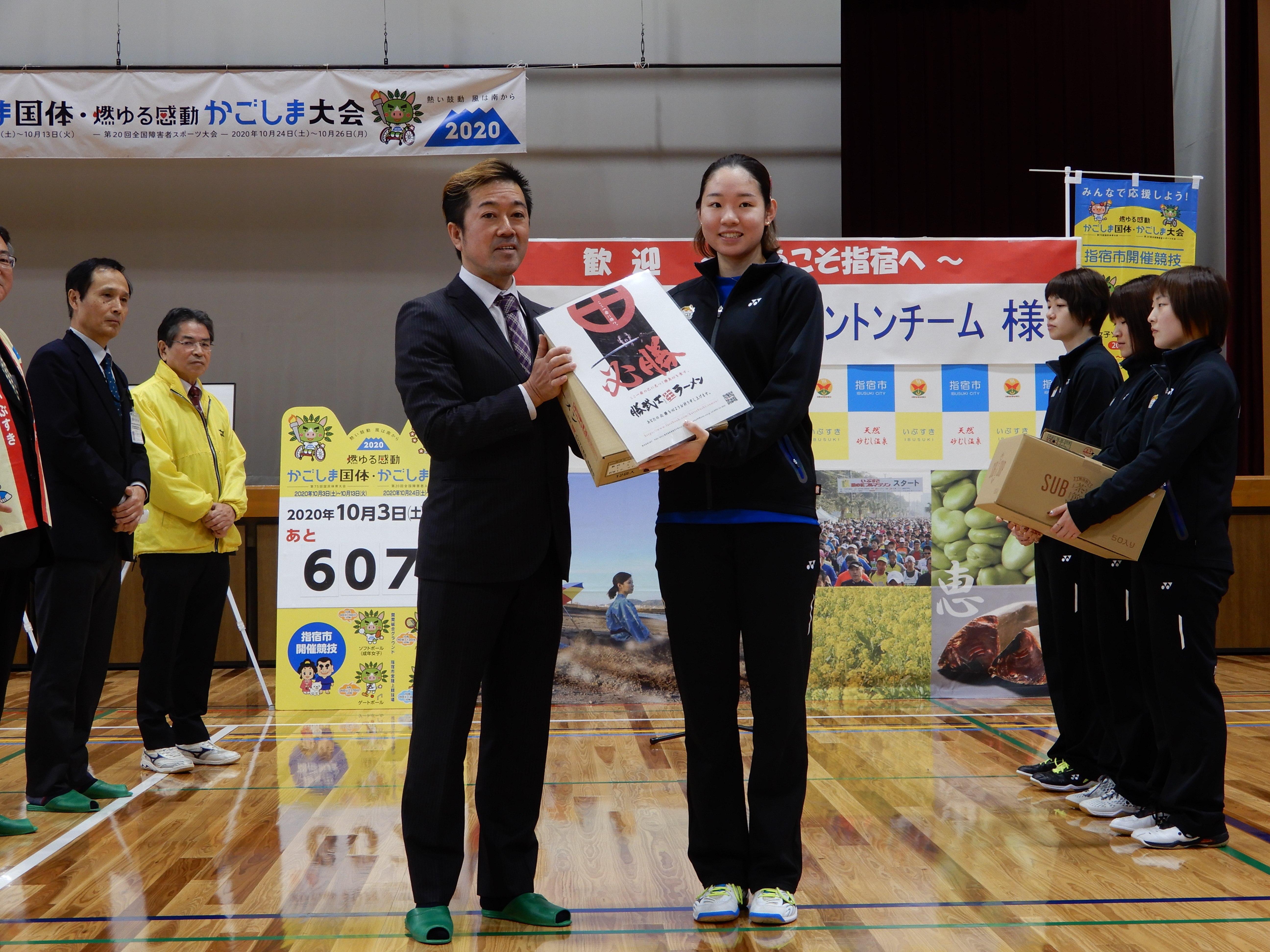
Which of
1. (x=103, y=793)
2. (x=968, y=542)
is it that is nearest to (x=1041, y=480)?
(x=968, y=542)

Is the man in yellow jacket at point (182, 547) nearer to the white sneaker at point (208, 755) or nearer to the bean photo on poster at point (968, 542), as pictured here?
the white sneaker at point (208, 755)

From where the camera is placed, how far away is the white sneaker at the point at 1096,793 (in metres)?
3.05

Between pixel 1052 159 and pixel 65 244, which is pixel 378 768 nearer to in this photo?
pixel 65 244

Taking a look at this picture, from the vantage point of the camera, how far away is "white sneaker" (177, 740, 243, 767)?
3752mm

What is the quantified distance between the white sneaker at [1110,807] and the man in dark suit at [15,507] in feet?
9.77

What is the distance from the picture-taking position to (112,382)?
134 inches

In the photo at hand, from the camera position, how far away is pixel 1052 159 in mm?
6688

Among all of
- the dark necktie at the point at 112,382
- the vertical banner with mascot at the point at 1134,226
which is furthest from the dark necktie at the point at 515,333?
the vertical banner with mascot at the point at 1134,226

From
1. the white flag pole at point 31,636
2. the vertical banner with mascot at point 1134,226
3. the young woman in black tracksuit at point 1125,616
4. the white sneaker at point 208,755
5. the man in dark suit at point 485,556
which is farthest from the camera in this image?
the vertical banner with mascot at point 1134,226

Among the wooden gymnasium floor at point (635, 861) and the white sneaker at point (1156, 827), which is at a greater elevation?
the white sneaker at point (1156, 827)

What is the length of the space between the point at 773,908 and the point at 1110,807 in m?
1.39

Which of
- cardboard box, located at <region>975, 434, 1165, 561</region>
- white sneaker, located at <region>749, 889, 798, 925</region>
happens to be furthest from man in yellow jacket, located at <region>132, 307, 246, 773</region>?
cardboard box, located at <region>975, 434, 1165, 561</region>

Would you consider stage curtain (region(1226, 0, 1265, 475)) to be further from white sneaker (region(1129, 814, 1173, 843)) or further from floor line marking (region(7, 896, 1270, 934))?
floor line marking (region(7, 896, 1270, 934))

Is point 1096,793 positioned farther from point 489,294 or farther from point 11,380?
point 11,380
